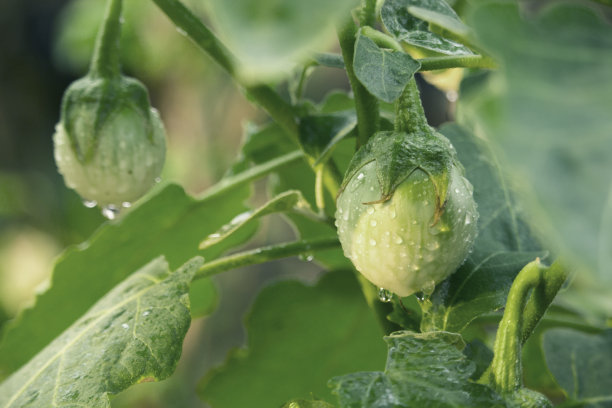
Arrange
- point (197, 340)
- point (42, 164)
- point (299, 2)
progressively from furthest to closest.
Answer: point (42, 164) < point (197, 340) < point (299, 2)

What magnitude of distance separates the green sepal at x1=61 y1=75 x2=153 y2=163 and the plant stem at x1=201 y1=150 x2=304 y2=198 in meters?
0.11

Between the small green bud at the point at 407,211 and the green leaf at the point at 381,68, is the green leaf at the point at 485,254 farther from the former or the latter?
the green leaf at the point at 381,68

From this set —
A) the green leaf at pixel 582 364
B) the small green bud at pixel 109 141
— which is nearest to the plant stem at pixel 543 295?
the green leaf at pixel 582 364

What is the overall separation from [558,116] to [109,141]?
0.44m

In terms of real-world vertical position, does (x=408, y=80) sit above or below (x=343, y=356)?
above

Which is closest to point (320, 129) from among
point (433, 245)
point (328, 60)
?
point (328, 60)

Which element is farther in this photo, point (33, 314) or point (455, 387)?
point (33, 314)

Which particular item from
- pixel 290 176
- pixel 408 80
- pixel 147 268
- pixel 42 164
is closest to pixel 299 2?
pixel 408 80

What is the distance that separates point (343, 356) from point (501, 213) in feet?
1.15

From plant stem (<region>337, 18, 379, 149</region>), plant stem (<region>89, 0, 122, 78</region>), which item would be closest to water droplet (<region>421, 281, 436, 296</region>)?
plant stem (<region>337, 18, 379, 149</region>)

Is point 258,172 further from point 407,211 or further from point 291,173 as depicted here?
point 407,211

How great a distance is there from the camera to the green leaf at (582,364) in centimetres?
54

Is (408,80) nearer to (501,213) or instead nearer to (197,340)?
(501,213)

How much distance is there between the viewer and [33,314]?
2.56 ft
